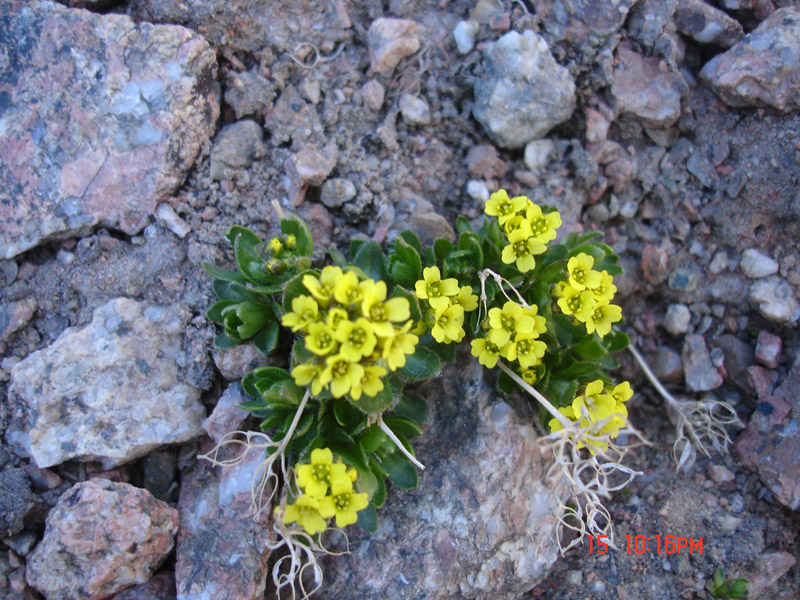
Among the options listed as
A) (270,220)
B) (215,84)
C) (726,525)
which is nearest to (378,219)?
(270,220)

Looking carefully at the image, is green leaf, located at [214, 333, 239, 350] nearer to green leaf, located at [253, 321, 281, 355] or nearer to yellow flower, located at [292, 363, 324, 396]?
green leaf, located at [253, 321, 281, 355]

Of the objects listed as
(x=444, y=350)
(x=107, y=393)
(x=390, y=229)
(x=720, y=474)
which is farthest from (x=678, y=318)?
(x=107, y=393)

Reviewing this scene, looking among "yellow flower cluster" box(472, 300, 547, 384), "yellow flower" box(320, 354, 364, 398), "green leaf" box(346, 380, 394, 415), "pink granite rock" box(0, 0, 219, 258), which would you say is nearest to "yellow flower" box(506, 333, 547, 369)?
"yellow flower cluster" box(472, 300, 547, 384)

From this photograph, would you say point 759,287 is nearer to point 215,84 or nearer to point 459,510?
point 459,510

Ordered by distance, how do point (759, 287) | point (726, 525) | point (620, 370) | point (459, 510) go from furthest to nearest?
1. point (620, 370)
2. point (759, 287)
3. point (726, 525)
4. point (459, 510)
